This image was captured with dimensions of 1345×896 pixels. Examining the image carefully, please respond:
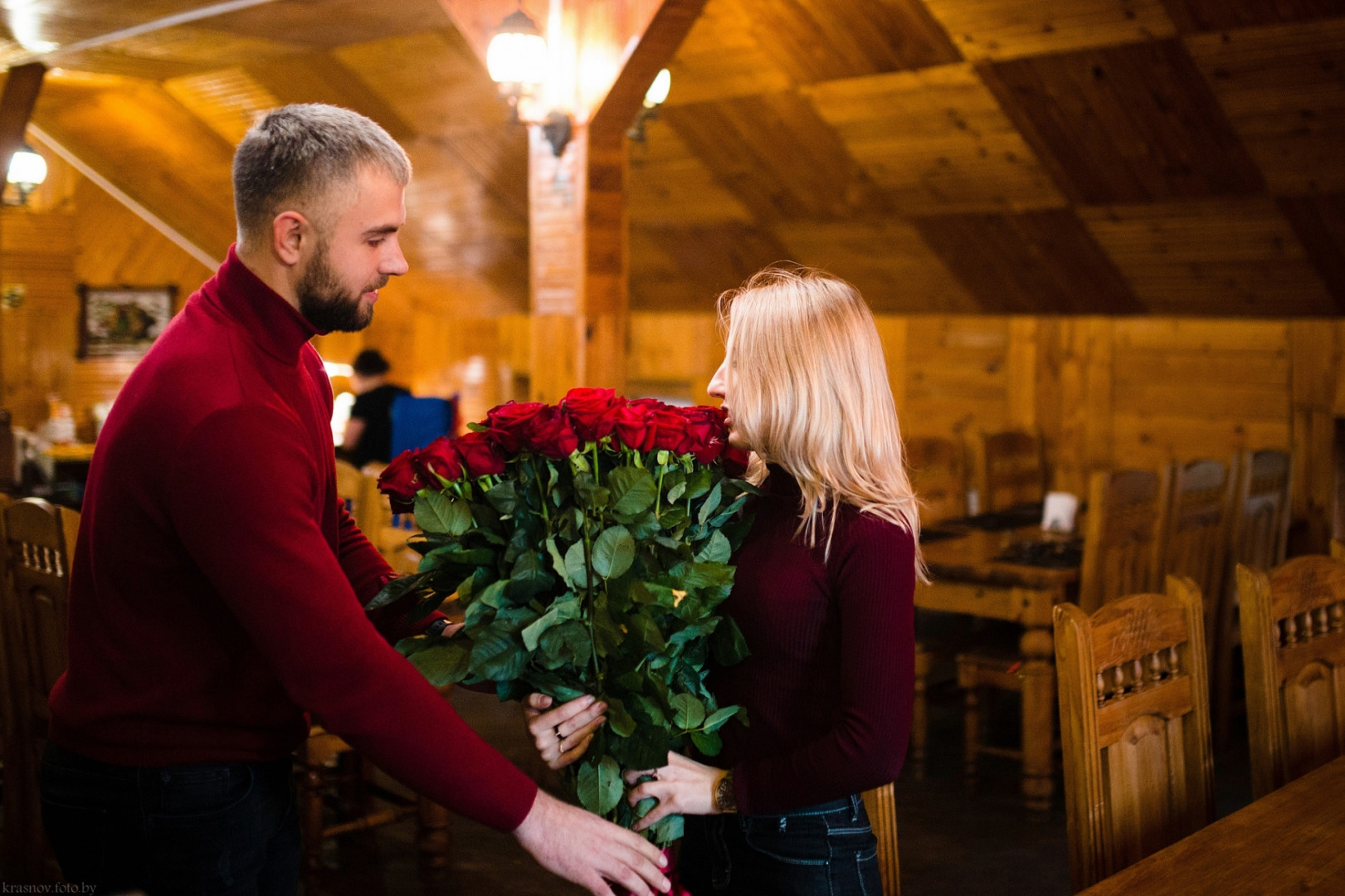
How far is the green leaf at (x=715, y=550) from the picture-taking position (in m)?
1.49

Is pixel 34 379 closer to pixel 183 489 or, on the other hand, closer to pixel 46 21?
pixel 46 21

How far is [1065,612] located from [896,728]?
49cm

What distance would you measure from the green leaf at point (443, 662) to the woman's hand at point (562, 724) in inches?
3.7

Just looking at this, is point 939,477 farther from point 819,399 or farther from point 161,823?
point 161,823

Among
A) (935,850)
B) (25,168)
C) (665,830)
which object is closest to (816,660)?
(665,830)

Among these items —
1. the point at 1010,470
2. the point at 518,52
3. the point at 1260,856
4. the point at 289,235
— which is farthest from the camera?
the point at 1010,470

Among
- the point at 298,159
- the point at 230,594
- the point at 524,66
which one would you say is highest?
the point at 524,66

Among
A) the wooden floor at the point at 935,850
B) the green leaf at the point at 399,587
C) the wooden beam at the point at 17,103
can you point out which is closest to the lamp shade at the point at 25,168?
the wooden beam at the point at 17,103

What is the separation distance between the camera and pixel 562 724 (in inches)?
56.2

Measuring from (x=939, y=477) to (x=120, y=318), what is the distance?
23.0 feet

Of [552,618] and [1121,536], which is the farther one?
[1121,536]

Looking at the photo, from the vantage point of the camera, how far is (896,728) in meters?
1.50

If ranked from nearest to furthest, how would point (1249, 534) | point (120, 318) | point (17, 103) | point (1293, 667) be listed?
point (1293, 667), point (1249, 534), point (17, 103), point (120, 318)

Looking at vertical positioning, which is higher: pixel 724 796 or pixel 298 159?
pixel 298 159
